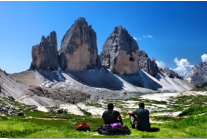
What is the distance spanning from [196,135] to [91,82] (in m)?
72.4

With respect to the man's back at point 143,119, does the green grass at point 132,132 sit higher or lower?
lower

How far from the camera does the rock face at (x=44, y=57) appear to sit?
76625 mm

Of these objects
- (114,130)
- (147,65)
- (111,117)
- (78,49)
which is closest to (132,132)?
(114,130)

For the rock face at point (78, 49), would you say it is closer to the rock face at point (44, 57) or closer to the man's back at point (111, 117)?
the rock face at point (44, 57)

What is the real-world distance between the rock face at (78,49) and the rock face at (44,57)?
19.6ft

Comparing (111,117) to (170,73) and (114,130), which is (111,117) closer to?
(114,130)

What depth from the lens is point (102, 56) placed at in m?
120

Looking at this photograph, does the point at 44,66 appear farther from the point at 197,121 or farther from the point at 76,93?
the point at 197,121

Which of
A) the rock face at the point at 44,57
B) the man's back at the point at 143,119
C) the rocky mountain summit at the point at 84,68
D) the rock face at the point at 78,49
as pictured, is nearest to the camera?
the man's back at the point at 143,119

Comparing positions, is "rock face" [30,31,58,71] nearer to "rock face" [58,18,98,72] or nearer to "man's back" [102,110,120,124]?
"rock face" [58,18,98,72]

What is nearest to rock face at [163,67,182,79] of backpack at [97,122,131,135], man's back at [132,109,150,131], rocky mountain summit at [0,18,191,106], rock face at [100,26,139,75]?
rocky mountain summit at [0,18,191,106]

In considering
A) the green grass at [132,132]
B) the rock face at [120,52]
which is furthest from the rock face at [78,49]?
the green grass at [132,132]

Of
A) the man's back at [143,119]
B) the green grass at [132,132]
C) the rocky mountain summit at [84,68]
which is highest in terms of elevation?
the rocky mountain summit at [84,68]

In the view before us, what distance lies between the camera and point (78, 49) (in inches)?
3465
